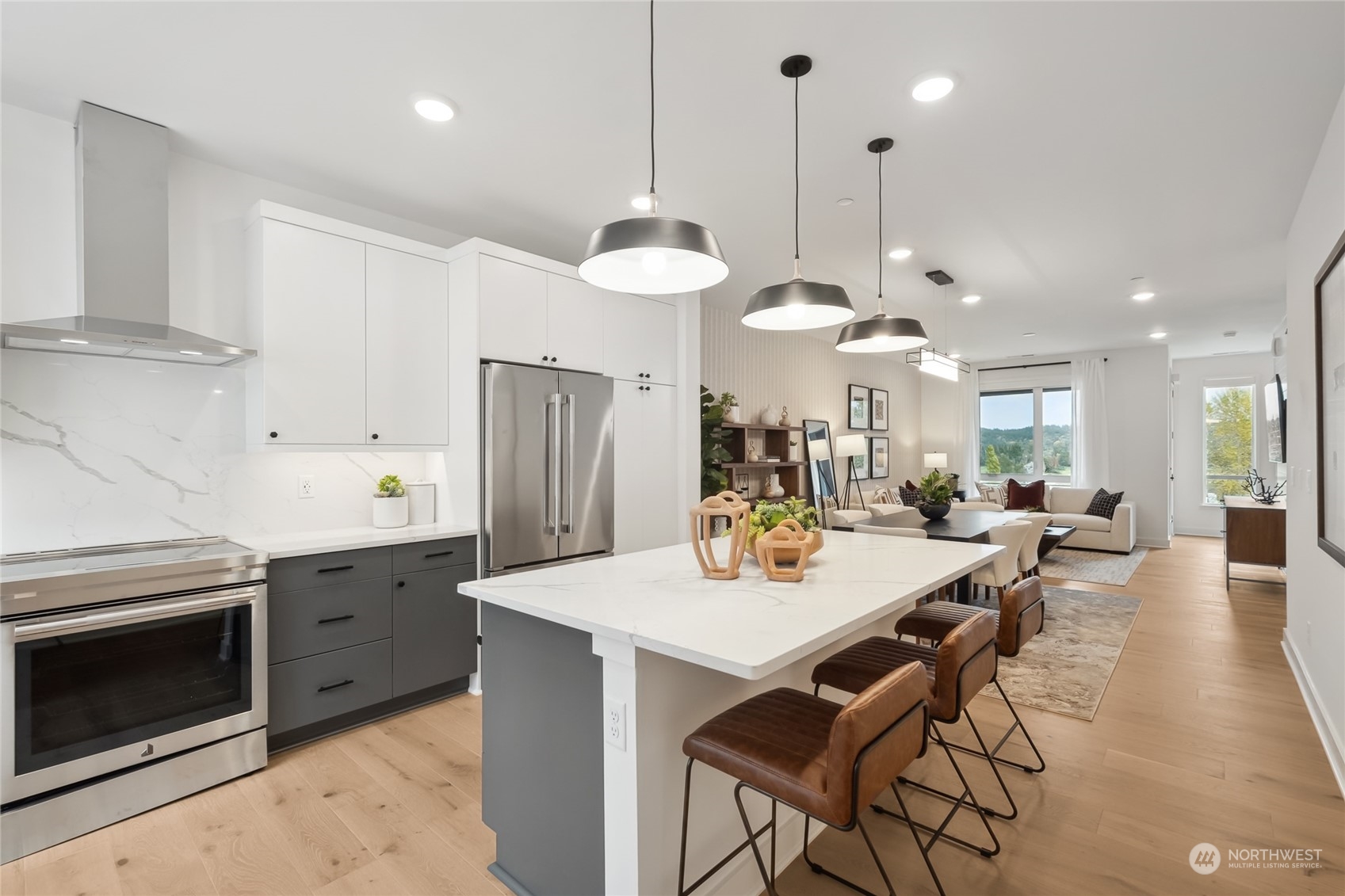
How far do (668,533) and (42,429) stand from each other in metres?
3.31

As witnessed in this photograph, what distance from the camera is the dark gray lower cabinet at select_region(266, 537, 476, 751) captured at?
272cm

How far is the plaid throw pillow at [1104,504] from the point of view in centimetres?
777

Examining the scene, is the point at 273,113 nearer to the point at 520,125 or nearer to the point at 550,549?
the point at 520,125

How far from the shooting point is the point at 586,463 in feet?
12.5

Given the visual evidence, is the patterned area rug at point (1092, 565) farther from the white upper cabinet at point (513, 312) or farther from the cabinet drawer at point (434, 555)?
the cabinet drawer at point (434, 555)

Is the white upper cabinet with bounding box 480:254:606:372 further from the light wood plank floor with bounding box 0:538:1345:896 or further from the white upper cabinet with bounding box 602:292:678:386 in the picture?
the light wood plank floor with bounding box 0:538:1345:896

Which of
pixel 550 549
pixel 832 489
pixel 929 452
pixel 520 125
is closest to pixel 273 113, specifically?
pixel 520 125

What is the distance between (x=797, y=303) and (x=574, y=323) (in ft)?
6.50

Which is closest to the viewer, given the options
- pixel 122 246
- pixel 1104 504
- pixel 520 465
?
pixel 122 246

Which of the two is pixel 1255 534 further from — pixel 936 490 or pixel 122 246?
pixel 122 246

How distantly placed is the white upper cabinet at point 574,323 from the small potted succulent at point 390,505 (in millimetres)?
1136

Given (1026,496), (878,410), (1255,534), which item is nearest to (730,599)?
(1255,534)

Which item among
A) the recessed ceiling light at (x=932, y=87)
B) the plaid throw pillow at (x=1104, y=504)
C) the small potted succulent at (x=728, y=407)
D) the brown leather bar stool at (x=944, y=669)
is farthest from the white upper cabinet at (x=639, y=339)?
the plaid throw pillow at (x=1104, y=504)

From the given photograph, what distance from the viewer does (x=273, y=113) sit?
8.26 feet
